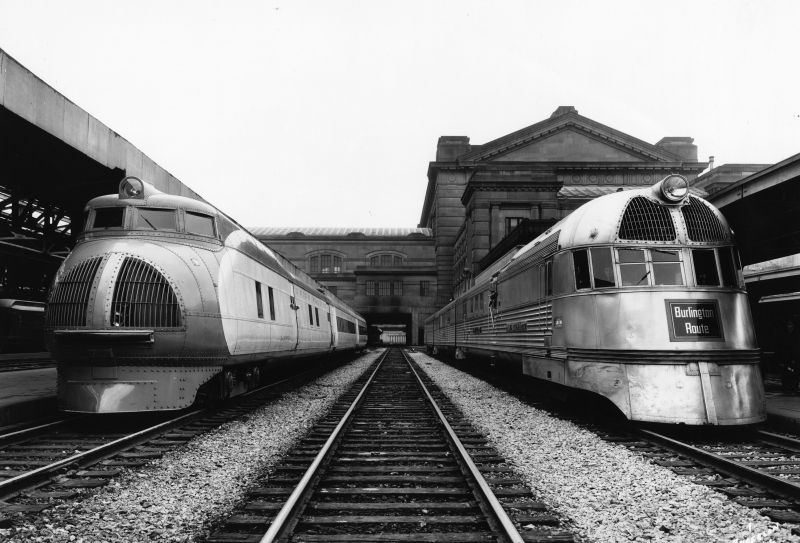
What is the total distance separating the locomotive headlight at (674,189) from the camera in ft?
24.9

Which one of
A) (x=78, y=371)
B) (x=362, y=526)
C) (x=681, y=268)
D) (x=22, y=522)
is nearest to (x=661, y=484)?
(x=362, y=526)

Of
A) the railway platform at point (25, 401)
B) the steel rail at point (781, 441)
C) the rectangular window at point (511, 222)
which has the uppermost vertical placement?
the rectangular window at point (511, 222)

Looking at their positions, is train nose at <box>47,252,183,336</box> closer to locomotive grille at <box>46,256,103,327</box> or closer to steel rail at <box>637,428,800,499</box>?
locomotive grille at <box>46,256,103,327</box>

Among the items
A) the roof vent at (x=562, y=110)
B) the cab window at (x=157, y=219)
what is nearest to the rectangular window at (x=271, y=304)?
the cab window at (x=157, y=219)

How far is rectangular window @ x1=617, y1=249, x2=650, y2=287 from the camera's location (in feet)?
23.8

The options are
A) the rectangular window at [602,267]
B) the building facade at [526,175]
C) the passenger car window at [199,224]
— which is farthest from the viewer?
the building facade at [526,175]

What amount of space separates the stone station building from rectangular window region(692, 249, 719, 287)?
23.6 m

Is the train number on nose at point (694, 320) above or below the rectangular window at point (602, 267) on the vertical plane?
below

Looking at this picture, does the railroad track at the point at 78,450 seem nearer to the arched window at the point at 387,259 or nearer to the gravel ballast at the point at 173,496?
the gravel ballast at the point at 173,496

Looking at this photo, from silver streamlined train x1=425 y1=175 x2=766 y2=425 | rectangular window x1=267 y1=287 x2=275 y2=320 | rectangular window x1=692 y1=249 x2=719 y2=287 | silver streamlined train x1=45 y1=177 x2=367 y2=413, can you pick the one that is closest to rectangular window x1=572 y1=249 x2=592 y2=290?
silver streamlined train x1=425 y1=175 x2=766 y2=425

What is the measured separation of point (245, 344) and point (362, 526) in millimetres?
5237

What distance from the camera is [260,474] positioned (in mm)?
5312

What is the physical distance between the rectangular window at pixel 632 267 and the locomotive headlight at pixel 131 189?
7.04 meters

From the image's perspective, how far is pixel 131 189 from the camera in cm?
790
